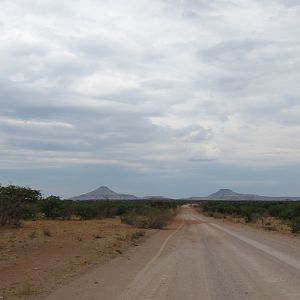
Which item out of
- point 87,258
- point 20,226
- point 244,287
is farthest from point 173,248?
point 20,226

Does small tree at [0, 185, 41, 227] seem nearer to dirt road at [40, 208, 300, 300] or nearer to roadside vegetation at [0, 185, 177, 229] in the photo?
roadside vegetation at [0, 185, 177, 229]

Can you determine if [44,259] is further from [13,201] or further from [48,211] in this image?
[48,211]

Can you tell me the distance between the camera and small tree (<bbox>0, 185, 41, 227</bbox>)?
131ft

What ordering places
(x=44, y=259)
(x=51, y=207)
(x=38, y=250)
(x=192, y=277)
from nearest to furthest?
1. (x=192, y=277)
2. (x=44, y=259)
3. (x=38, y=250)
4. (x=51, y=207)

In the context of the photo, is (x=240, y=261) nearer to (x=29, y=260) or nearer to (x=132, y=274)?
(x=132, y=274)

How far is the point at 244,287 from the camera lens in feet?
40.9

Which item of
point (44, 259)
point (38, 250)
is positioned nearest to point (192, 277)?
point (44, 259)

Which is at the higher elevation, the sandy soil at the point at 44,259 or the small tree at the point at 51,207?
the small tree at the point at 51,207

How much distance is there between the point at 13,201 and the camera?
4281 centimetres

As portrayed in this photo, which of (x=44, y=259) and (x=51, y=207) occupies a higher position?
(x=51, y=207)

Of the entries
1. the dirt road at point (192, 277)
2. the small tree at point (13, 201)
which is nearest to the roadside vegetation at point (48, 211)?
the small tree at point (13, 201)

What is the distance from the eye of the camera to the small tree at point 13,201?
40.0 meters

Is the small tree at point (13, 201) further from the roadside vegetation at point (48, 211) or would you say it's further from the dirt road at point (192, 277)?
the dirt road at point (192, 277)

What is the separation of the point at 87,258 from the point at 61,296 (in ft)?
28.6
